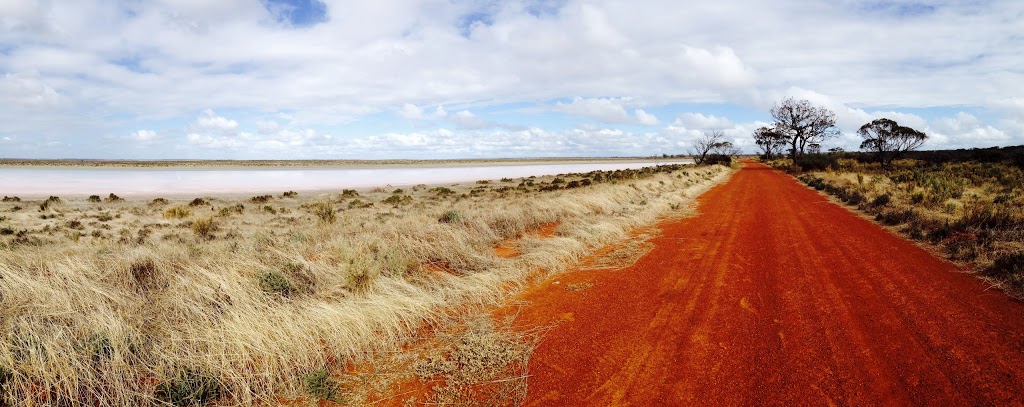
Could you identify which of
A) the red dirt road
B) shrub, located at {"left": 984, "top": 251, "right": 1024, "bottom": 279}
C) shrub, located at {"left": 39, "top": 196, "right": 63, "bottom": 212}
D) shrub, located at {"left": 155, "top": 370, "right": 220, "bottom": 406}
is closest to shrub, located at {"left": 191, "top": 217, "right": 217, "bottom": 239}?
shrub, located at {"left": 155, "top": 370, "right": 220, "bottom": 406}

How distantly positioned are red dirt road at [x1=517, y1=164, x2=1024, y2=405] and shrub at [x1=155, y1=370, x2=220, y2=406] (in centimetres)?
297

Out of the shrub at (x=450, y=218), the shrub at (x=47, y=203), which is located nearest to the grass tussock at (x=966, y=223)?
the shrub at (x=450, y=218)

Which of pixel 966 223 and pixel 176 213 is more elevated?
pixel 966 223

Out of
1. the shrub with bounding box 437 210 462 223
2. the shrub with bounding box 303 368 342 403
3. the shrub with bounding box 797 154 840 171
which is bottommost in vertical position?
the shrub with bounding box 303 368 342 403

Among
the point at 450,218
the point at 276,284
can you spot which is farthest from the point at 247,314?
the point at 450,218

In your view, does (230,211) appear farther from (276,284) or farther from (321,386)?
(321,386)

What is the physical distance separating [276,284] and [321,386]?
2460mm

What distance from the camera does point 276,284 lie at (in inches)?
237

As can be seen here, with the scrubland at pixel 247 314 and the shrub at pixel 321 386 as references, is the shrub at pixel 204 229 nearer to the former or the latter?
the scrubland at pixel 247 314

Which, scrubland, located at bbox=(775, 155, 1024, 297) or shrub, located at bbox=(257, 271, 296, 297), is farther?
scrubland, located at bbox=(775, 155, 1024, 297)

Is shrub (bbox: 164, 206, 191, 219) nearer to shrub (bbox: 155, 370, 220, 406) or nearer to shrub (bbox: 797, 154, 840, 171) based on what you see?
shrub (bbox: 155, 370, 220, 406)

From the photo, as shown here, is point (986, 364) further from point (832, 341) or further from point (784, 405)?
point (784, 405)

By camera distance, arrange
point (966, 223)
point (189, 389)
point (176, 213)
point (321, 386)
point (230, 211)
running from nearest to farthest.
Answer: point (189, 389), point (321, 386), point (966, 223), point (176, 213), point (230, 211)

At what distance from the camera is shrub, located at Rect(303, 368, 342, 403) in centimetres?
406
